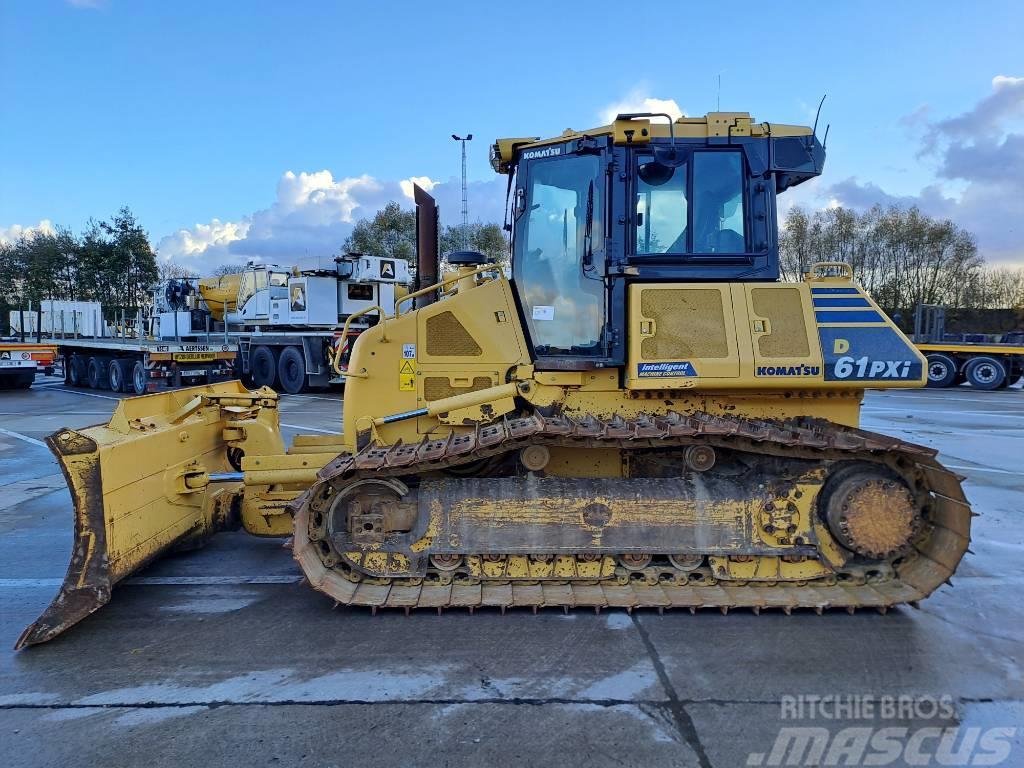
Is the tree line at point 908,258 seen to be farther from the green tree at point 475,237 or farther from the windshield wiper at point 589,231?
the windshield wiper at point 589,231

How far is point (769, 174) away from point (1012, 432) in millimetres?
10143

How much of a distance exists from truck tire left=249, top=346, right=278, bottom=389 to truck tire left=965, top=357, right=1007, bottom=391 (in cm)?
2164

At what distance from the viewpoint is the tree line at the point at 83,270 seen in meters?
36.0

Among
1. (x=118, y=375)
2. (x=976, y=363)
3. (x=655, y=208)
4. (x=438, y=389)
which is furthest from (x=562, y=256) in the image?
(x=976, y=363)

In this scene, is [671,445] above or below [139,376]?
above

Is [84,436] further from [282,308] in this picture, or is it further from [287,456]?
[282,308]

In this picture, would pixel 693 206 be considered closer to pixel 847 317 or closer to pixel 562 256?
pixel 562 256

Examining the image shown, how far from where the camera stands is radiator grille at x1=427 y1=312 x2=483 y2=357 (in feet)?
16.1

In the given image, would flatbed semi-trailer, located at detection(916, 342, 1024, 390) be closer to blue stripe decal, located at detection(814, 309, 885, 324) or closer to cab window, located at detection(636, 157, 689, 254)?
blue stripe decal, located at detection(814, 309, 885, 324)

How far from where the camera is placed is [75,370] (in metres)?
22.6

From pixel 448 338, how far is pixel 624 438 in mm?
1534

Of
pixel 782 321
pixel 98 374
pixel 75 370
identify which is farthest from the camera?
pixel 75 370

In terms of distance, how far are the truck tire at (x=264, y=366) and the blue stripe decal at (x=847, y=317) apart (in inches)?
681

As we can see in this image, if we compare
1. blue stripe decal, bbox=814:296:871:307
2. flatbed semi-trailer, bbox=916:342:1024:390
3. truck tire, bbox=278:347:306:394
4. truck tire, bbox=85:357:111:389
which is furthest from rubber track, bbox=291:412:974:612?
flatbed semi-trailer, bbox=916:342:1024:390
